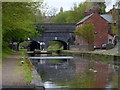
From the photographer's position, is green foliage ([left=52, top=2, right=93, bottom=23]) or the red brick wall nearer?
the red brick wall

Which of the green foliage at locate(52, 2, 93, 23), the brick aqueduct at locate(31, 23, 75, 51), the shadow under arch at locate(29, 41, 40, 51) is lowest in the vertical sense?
the shadow under arch at locate(29, 41, 40, 51)

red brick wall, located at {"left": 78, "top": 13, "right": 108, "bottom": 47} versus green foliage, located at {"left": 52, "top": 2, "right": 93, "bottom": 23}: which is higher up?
green foliage, located at {"left": 52, "top": 2, "right": 93, "bottom": 23}

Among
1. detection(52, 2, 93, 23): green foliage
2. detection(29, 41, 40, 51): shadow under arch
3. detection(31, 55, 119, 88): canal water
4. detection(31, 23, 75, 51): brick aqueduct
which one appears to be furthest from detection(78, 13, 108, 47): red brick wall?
detection(31, 55, 119, 88): canal water

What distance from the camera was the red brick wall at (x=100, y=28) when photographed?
6696 cm

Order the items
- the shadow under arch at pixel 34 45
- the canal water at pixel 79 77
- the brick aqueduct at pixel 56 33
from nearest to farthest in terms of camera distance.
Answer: the canal water at pixel 79 77 → the brick aqueduct at pixel 56 33 → the shadow under arch at pixel 34 45

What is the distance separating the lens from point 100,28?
6756 centimetres

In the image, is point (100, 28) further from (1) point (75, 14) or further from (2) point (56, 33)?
(1) point (75, 14)

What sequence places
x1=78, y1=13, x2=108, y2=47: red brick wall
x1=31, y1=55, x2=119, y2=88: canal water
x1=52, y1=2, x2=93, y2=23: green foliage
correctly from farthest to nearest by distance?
1. x1=52, y1=2, x2=93, y2=23: green foliage
2. x1=78, y1=13, x2=108, y2=47: red brick wall
3. x1=31, y1=55, x2=119, y2=88: canal water

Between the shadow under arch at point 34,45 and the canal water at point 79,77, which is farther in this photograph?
the shadow under arch at point 34,45

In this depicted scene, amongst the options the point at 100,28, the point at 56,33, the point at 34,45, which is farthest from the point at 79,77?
the point at 34,45

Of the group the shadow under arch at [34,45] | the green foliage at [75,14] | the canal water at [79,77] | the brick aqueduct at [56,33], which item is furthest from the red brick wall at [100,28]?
the canal water at [79,77]

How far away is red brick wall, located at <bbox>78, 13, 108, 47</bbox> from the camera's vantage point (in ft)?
220

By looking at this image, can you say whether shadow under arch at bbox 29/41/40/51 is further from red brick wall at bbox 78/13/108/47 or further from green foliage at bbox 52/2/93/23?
red brick wall at bbox 78/13/108/47

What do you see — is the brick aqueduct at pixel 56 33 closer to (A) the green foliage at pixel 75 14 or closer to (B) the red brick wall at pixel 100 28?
(B) the red brick wall at pixel 100 28
